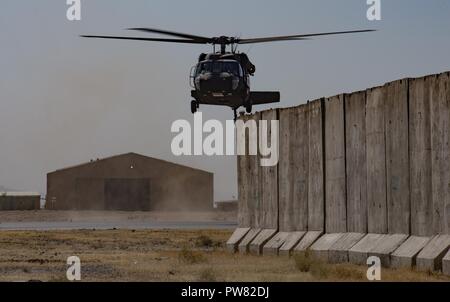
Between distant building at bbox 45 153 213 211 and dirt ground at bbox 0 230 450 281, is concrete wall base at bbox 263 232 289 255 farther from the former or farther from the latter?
distant building at bbox 45 153 213 211

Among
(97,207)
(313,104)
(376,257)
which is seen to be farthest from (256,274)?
(97,207)

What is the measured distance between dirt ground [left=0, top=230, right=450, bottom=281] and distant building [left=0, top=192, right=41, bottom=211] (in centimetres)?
7845

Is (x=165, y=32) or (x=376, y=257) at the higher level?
(x=165, y=32)

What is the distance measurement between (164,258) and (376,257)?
685 cm

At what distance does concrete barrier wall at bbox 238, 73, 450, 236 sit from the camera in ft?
61.5

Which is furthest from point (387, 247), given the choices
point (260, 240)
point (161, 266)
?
point (260, 240)

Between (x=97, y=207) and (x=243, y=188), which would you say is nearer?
(x=243, y=188)

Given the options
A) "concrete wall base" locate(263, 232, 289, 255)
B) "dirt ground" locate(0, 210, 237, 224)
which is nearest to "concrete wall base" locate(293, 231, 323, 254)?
"concrete wall base" locate(263, 232, 289, 255)

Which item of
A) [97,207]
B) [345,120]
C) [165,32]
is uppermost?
[165,32]

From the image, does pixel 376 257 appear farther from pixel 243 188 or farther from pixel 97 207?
pixel 97 207

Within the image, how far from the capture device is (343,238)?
21.9 meters

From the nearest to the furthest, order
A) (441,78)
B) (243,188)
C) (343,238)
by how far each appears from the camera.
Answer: (441,78), (343,238), (243,188)

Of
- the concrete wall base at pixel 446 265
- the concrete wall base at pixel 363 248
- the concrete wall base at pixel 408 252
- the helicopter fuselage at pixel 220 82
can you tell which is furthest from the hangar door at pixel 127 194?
the concrete wall base at pixel 446 265

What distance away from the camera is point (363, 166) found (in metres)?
21.5
